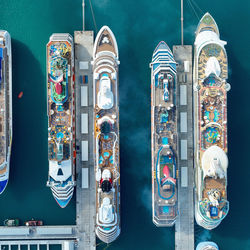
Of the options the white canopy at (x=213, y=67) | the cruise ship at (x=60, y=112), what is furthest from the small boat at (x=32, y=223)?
the white canopy at (x=213, y=67)

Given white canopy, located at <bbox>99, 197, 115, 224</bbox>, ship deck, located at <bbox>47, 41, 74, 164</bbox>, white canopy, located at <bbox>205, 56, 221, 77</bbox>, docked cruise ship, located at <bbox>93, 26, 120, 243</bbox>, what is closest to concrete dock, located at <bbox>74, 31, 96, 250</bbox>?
ship deck, located at <bbox>47, 41, 74, 164</bbox>

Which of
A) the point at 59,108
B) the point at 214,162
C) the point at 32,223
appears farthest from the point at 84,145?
the point at 214,162

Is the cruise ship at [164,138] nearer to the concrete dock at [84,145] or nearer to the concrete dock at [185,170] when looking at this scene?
the concrete dock at [185,170]

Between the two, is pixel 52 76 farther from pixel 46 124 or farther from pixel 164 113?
pixel 164 113

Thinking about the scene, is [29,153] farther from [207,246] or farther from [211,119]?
[207,246]

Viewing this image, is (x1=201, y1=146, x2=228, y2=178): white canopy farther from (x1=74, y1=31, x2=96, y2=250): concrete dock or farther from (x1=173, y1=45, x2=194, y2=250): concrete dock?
(x1=74, y1=31, x2=96, y2=250): concrete dock
